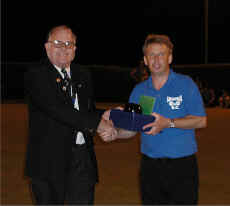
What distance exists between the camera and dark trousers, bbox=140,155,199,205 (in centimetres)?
334

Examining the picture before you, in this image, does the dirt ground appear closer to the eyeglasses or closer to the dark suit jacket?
the dark suit jacket

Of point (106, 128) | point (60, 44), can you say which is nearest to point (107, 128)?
point (106, 128)

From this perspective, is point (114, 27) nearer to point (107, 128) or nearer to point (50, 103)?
point (107, 128)

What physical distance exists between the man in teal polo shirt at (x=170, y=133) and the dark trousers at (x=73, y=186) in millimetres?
521

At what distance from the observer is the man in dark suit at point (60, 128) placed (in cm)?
345

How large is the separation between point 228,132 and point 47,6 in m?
37.1

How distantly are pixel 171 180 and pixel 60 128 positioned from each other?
3.16 ft

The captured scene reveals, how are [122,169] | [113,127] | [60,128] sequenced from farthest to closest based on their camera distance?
[122,169] → [113,127] → [60,128]

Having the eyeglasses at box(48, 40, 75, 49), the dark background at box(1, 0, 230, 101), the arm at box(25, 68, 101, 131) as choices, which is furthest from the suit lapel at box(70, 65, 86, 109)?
the dark background at box(1, 0, 230, 101)

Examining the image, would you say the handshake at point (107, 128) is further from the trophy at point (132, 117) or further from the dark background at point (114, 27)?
the dark background at point (114, 27)

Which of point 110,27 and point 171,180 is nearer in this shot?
point 171,180

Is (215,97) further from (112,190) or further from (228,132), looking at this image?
(112,190)

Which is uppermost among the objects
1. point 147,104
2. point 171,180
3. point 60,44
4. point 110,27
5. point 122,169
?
point 110,27

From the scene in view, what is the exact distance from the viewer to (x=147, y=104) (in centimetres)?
342
